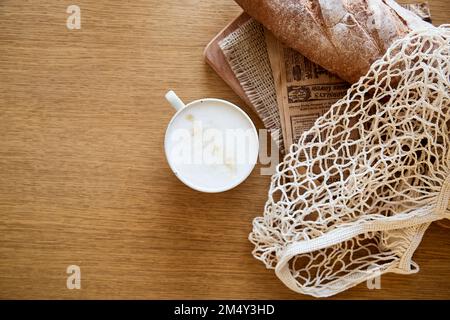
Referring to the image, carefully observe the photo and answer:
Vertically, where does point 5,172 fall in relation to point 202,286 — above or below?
above

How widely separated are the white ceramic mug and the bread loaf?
187 millimetres

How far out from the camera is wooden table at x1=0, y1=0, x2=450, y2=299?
94 centimetres

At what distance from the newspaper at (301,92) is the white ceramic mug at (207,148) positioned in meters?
0.09

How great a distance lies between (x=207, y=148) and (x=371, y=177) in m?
0.32

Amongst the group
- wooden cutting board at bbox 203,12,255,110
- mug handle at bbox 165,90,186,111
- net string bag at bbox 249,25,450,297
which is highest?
wooden cutting board at bbox 203,12,255,110

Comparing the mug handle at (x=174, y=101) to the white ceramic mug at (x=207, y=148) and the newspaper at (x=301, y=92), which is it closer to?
the white ceramic mug at (x=207, y=148)

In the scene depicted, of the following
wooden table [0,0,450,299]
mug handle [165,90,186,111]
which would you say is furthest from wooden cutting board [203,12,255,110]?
mug handle [165,90,186,111]

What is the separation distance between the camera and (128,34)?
0.98 m

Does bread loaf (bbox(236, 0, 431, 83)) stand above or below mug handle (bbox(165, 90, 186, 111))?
above

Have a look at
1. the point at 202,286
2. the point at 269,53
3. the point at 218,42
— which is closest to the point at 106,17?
the point at 218,42

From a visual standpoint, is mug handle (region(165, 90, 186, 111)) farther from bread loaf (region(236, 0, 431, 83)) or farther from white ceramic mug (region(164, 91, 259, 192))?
bread loaf (region(236, 0, 431, 83))

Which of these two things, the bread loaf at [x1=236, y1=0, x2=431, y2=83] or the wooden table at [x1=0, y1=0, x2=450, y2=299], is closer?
the bread loaf at [x1=236, y1=0, x2=431, y2=83]
